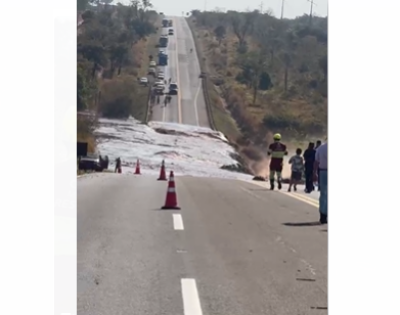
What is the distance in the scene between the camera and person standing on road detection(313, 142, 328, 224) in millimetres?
3283

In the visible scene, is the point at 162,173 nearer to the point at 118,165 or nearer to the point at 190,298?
the point at 118,165

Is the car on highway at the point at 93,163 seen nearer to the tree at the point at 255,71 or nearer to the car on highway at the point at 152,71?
the car on highway at the point at 152,71

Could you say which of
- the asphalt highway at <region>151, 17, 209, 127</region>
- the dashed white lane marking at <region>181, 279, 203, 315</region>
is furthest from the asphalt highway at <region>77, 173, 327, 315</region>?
the asphalt highway at <region>151, 17, 209, 127</region>

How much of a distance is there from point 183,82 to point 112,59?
29 centimetres

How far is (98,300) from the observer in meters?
3.38

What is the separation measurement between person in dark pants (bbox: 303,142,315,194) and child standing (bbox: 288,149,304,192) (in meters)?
0.03

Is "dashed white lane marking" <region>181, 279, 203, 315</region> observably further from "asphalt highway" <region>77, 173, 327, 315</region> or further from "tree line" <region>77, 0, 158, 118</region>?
"tree line" <region>77, 0, 158, 118</region>

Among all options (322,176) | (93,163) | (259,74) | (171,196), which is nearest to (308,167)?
(322,176)

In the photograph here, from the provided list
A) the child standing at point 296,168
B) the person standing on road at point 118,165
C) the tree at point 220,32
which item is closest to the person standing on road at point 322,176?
the child standing at point 296,168

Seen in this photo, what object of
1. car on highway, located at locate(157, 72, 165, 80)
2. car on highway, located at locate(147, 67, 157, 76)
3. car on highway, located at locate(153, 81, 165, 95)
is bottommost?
car on highway, located at locate(153, 81, 165, 95)

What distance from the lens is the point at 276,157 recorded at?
139 inches
